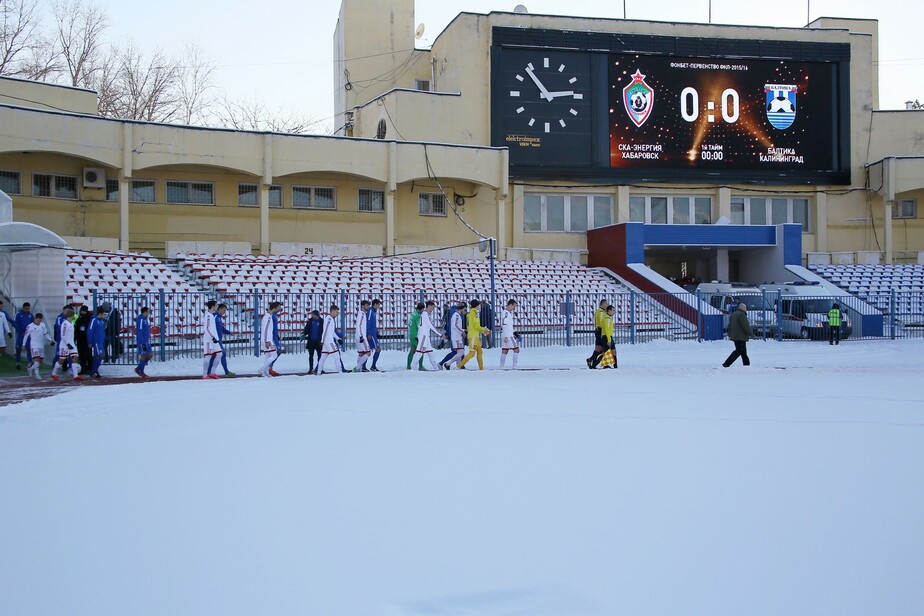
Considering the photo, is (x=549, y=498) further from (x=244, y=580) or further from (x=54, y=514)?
(x=54, y=514)

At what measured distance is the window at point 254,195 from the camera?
35.3 metres

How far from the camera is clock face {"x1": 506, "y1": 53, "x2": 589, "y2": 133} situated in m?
37.9

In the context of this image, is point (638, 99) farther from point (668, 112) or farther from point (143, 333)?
point (143, 333)

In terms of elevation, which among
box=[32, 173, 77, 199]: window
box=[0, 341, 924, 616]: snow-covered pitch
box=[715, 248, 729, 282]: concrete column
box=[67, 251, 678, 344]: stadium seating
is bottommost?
box=[0, 341, 924, 616]: snow-covered pitch

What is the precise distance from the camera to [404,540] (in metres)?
6.36

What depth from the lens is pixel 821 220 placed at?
41.7 metres

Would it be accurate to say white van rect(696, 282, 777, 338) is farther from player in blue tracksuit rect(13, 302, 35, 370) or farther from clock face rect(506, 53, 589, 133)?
player in blue tracksuit rect(13, 302, 35, 370)

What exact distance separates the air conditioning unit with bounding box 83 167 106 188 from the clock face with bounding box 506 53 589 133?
17.0 meters

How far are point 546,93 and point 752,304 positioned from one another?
45.4 ft

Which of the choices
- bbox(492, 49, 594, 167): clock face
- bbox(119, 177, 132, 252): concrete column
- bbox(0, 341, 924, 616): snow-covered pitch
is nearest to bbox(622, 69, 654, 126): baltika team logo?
bbox(492, 49, 594, 167): clock face

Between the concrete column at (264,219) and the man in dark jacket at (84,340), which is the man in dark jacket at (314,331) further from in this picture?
the concrete column at (264,219)

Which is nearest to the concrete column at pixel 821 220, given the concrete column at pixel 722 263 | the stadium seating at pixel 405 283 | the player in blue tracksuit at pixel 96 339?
the concrete column at pixel 722 263

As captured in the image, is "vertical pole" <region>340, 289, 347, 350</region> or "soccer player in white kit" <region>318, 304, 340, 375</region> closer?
"soccer player in white kit" <region>318, 304, 340, 375</region>

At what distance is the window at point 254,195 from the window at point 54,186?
6183 millimetres
